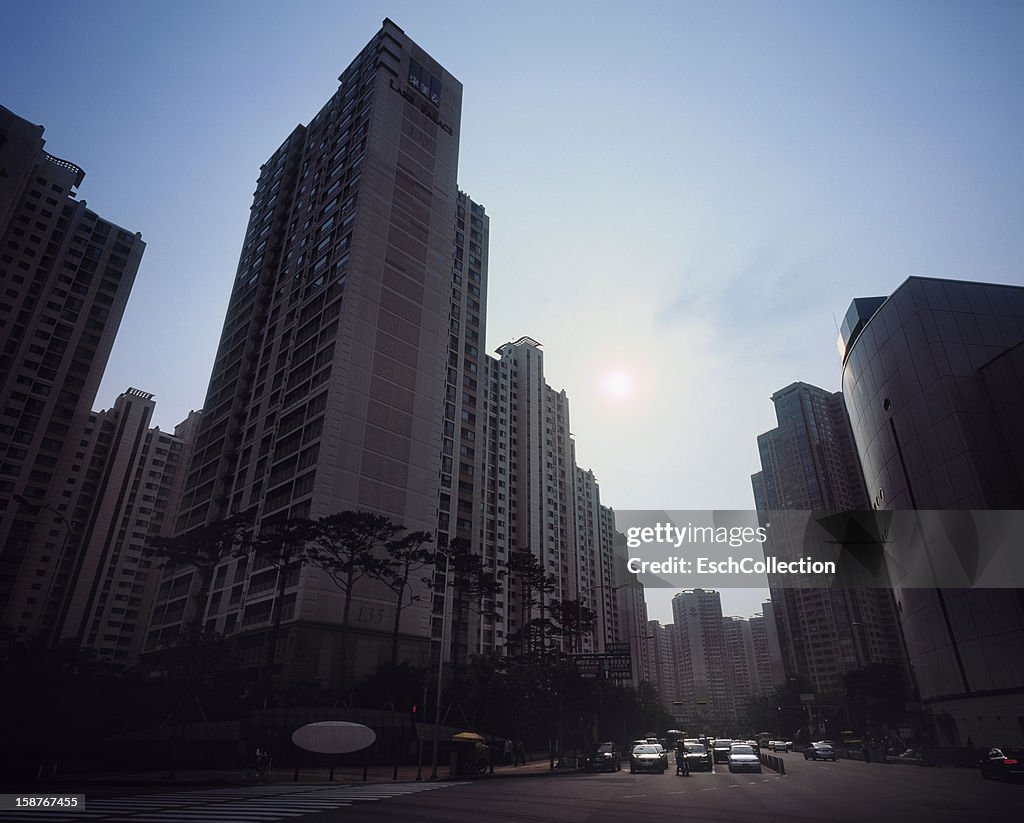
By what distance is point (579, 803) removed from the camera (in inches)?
704

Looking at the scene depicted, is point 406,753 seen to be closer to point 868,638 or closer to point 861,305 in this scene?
point 861,305

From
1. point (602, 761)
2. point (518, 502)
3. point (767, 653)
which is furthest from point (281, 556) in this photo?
point (767, 653)

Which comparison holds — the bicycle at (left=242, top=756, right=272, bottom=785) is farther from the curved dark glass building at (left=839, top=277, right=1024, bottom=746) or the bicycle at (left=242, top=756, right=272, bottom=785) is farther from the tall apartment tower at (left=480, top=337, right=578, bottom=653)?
the tall apartment tower at (left=480, top=337, right=578, bottom=653)

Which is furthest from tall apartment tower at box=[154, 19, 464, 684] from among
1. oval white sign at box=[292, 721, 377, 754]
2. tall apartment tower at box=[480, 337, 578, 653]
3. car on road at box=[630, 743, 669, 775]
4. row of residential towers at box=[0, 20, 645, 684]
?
car on road at box=[630, 743, 669, 775]

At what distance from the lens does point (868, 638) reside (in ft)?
406

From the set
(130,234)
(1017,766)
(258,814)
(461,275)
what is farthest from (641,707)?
(130,234)

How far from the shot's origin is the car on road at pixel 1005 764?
76.3ft

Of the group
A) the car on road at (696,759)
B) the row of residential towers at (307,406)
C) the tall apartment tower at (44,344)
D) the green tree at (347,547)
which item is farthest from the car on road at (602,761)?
the tall apartment tower at (44,344)

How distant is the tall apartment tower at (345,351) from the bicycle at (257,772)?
75.6 feet

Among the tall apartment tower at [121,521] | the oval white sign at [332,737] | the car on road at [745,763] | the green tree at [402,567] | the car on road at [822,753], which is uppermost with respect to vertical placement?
the tall apartment tower at [121,521]

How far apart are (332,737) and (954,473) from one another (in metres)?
44.2

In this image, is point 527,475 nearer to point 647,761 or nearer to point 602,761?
point 602,761

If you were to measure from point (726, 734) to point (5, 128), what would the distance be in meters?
202

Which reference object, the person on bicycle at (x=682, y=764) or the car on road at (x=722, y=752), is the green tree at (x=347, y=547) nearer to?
the person on bicycle at (x=682, y=764)
